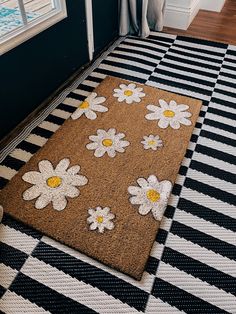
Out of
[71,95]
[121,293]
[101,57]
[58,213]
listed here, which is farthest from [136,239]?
[101,57]

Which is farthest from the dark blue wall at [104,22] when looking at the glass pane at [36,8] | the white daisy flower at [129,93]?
the white daisy flower at [129,93]

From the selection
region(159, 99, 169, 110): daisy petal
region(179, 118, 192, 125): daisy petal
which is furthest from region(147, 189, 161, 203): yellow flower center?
region(159, 99, 169, 110): daisy petal

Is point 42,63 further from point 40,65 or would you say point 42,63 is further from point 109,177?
point 109,177

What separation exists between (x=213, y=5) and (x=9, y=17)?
7.74 feet

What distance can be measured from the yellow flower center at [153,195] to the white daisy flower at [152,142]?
306 mm

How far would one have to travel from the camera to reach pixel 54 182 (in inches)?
52.4

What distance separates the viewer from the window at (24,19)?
4.51 feet

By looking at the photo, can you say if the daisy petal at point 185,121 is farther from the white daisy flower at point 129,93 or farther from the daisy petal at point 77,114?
the daisy petal at point 77,114

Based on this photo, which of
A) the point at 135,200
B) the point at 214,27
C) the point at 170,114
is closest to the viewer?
the point at 135,200

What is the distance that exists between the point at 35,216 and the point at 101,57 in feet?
5.05

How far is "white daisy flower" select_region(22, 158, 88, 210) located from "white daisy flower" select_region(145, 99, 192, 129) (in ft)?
1.99

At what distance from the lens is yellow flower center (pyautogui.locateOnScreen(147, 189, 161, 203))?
1.27 m

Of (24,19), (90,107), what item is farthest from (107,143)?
(24,19)

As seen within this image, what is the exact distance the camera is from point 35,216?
120 centimetres
